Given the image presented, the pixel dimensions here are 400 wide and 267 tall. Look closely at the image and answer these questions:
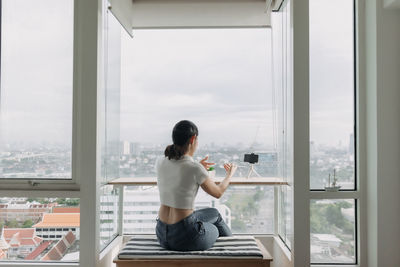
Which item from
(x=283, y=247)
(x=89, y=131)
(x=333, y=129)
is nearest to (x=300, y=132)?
(x=333, y=129)

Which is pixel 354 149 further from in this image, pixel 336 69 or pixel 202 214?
pixel 202 214

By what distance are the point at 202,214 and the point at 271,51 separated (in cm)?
162

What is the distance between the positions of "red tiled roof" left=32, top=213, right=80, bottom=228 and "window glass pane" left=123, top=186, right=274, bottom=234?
2.07ft

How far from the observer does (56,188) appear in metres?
3.11

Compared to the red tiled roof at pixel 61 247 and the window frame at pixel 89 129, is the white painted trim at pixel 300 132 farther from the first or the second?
the red tiled roof at pixel 61 247

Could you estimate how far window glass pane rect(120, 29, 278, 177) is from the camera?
3697 millimetres

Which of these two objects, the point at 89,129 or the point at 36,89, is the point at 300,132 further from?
the point at 36,89

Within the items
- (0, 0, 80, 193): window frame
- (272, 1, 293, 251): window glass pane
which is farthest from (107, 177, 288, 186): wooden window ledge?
(0, 0, 80, 193): window frame

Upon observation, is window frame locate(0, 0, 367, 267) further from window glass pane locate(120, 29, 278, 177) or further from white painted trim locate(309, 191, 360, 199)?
window glass pane locate(120, 29, 278, 177)

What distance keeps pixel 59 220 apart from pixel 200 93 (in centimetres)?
164

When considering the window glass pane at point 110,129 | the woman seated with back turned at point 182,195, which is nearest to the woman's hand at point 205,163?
the woman seated with back turned at point 182,195

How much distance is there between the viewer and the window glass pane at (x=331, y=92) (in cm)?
309

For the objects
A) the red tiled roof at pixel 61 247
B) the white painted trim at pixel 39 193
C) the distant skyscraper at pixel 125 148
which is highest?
the distant skyscraper at pixel 125 148

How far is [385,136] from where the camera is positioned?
2887 millimetres
